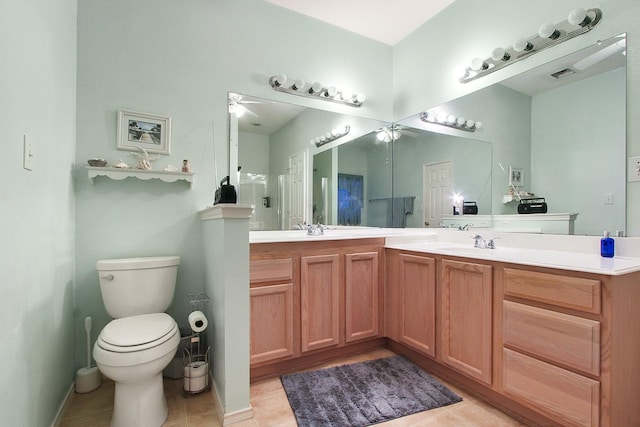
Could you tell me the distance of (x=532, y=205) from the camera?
6.40 ft

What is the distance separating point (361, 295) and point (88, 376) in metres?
1.76

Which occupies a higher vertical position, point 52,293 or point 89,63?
point 89,63

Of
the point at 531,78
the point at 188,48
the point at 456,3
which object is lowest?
the point at 531,78

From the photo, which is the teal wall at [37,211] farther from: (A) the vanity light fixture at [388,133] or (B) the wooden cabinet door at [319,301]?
(A) the vanity light fixture at [388,133]

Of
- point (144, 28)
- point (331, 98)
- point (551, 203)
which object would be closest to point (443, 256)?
point (551, 203)

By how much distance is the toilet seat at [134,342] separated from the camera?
4.26ft

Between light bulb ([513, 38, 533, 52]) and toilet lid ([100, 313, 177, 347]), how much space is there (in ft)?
8.78

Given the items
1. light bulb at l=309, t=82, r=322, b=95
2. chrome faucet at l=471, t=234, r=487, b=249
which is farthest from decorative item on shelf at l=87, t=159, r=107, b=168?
chrome faucet at l=471, t=234, r=487, b=249

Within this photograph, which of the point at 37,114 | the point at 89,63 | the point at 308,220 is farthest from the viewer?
the point at 308,220

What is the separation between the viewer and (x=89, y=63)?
1.84m

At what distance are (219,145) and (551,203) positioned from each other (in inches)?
88.6

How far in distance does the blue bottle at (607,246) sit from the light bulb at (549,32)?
1.19m

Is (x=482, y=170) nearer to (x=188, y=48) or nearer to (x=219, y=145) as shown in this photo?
(x=219, y=145)

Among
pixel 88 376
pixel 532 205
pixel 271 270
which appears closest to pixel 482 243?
pixel 532 205
